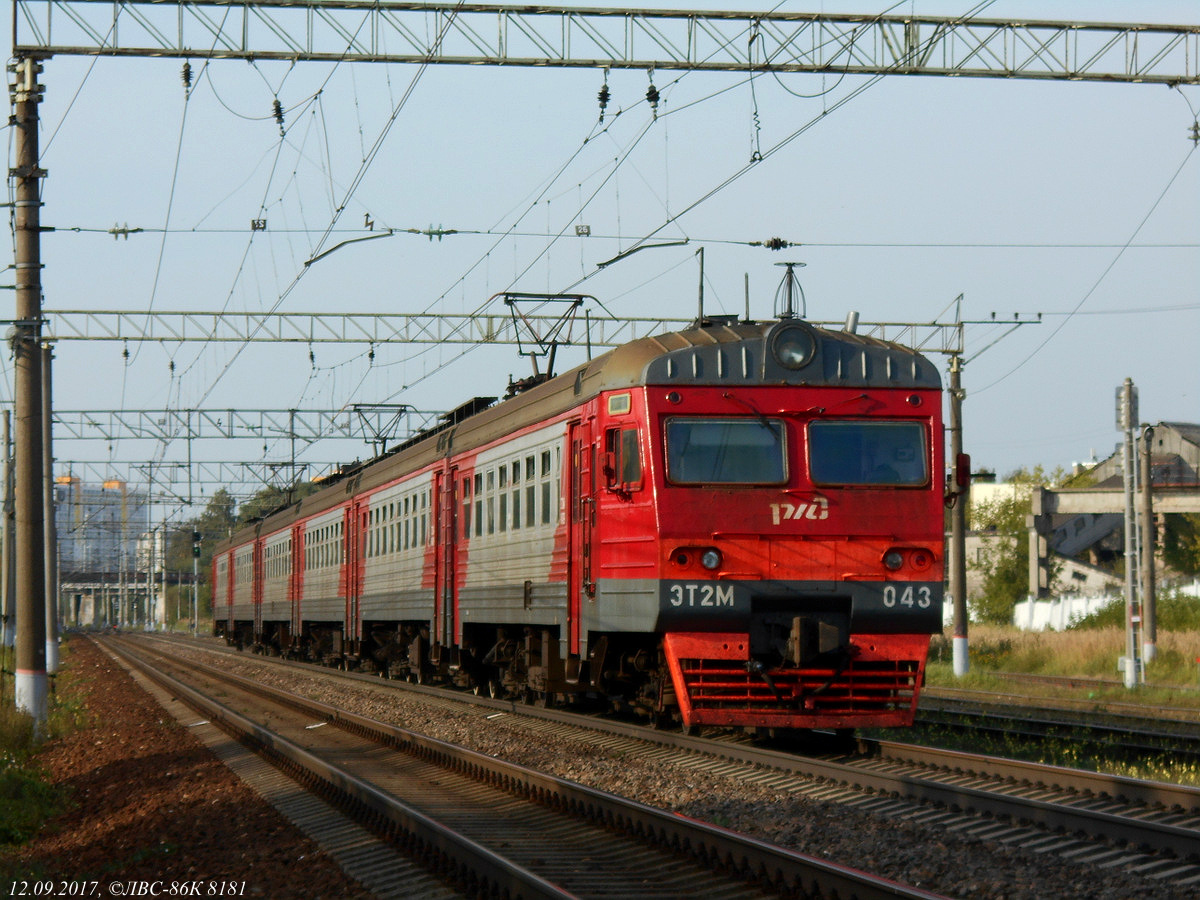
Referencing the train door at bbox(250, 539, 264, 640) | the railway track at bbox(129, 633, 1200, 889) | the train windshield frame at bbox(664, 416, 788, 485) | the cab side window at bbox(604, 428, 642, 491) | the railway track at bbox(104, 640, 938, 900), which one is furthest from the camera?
the train door at bbox(250, 539, 264, 640)

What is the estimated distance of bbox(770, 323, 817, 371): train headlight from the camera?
41.2 ft

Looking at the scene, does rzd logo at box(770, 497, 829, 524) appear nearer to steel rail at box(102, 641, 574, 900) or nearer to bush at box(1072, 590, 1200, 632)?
steel rail at box(102, 641, 574, 900)

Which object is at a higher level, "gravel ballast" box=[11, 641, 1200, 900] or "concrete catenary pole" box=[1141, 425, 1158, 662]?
"concrete catenary pole" box=[1141, 425, 1158, 662]

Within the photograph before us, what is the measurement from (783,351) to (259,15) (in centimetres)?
778

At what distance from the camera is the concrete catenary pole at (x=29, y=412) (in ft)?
55.5

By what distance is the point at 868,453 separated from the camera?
496 inches

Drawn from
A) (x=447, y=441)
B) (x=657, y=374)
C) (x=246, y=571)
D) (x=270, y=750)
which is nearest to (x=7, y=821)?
(x=270, y=750)

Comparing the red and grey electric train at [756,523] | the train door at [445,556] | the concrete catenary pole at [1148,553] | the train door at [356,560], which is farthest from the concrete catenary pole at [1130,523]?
the train door at [356,560]

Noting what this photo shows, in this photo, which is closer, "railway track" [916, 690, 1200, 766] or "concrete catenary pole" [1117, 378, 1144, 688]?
"railway track" [916, 690, 1200, 766]

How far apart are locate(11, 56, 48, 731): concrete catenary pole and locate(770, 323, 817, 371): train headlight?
8.93 metres

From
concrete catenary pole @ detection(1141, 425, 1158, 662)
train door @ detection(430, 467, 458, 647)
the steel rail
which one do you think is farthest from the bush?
the steel rail

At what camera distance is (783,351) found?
12594 mm

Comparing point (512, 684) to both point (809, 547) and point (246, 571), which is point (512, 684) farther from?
point (246, 571)

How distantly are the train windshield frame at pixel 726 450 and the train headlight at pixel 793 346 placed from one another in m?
0.51
